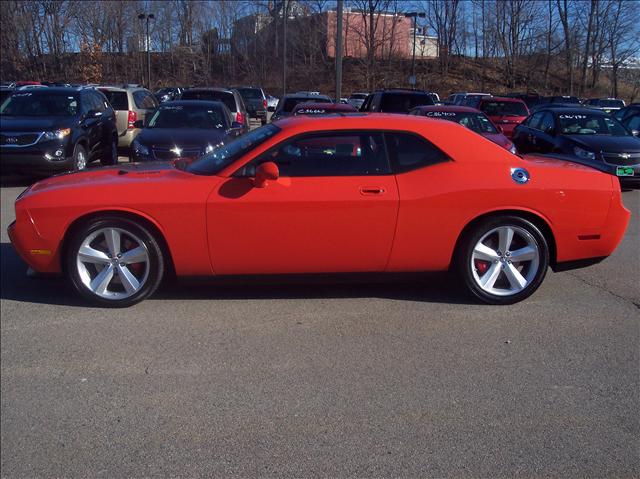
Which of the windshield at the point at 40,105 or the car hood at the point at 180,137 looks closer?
the car hood at the point at 180,137

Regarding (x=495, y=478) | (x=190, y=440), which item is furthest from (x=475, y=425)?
(x=190, y=440)

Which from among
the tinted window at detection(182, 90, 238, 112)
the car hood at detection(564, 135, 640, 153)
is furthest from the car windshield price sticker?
the tinted window at detection(182, 90, 238, 112)

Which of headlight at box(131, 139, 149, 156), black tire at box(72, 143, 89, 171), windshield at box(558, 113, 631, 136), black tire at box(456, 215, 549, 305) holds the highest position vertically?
windshield at box(558, 113, 631, 136)

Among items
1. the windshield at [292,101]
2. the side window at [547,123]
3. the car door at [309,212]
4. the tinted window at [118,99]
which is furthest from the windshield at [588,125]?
the tinted window at [118,99]

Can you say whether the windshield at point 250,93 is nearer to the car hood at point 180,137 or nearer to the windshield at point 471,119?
the windshield at point 471,119

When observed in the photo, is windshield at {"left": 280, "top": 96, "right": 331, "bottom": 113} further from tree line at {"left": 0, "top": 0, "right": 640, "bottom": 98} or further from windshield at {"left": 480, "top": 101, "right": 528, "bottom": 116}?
tree line at {"left": 0, "top": 0, "right": 640, "bottom": 98}

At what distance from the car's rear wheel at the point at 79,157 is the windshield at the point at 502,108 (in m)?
12.7

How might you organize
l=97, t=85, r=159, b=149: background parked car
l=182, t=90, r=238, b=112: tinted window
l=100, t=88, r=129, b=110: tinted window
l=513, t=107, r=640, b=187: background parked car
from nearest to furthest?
l=513, t=107, r=640, b=187: background parked car, l=182, t=90, r=238, b=112: tinted window, l=97, t=85, r=159, b=149: background parked car, l=100, t=88, r=129, b=110: tinted window

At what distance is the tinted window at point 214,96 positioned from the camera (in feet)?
51.5

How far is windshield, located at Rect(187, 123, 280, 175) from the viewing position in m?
5.23

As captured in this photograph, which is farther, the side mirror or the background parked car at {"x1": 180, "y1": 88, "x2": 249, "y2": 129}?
the background parked car at {"x1": 180, "y1": 88, "x2": 249, "y2": 129}

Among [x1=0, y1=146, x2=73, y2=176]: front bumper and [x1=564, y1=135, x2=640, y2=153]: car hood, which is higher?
[x1=564, y1=135, x2=640, y2=153]: car hood

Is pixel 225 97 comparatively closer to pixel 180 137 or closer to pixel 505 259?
pixel 180 137

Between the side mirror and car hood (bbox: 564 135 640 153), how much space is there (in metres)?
8.68
